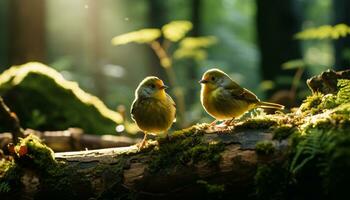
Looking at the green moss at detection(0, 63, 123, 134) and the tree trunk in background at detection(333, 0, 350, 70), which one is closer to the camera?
the green moss at detection(0, 63, 123, 134)

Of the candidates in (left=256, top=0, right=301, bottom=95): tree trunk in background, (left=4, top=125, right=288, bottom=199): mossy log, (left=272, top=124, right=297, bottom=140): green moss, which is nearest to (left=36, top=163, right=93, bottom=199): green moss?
(left=4, top=125, right=288, bottom=199): mossy log

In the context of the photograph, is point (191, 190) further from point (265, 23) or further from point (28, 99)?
point (265, 23)

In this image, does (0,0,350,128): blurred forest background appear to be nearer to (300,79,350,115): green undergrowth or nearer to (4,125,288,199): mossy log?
(300,79,350,115): green undergrowth

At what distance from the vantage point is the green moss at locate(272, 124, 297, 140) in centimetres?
386

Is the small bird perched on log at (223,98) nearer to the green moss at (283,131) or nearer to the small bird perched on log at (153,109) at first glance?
the small bird perched on log at (153,109)

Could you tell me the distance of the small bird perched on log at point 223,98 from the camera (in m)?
4.97

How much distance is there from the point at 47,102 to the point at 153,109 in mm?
4216

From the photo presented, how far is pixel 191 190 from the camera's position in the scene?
12.8ft

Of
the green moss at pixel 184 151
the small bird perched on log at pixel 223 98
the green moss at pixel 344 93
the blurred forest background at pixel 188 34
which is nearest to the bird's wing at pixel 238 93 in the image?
the small bird perched on log at pixel 223 98

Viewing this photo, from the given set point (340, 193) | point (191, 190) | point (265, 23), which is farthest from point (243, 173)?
point (265, 23)

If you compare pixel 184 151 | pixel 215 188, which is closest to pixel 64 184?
pixel 184 151

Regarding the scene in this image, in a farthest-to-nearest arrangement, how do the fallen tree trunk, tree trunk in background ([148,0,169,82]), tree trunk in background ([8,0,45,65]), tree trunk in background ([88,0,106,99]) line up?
tree trunk in background ([148,0,169,82]), tree trunk in background ([88,0,106,99]), tree trunk in background ([8,0,45,65]), the fallen tree trunk

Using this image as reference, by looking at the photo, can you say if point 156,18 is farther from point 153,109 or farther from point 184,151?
point 184,151

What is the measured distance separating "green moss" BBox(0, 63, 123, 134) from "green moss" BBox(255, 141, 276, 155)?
522 centimetres
